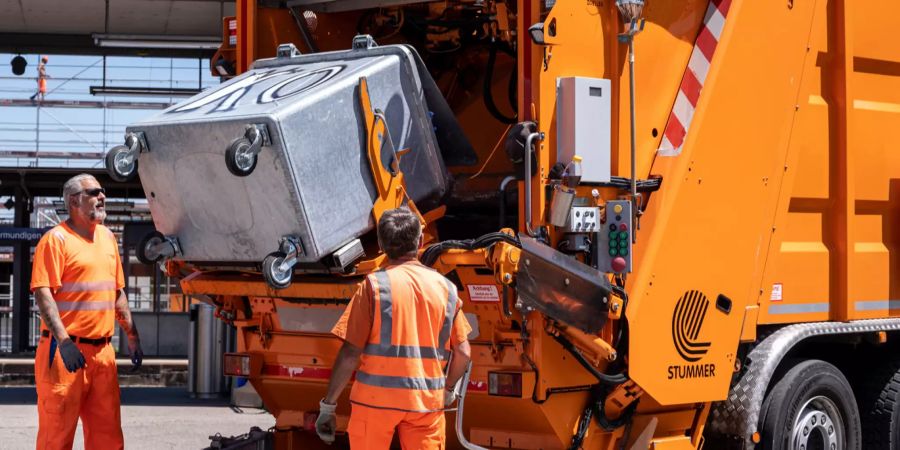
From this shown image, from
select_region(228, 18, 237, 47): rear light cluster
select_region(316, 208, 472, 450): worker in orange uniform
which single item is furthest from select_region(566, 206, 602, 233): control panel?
select_region(228, 18, 237, 47): rear light cluster

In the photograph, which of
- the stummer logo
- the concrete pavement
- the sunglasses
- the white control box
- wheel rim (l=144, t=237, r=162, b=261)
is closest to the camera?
the white control box

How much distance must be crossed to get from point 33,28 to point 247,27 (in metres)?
12.2

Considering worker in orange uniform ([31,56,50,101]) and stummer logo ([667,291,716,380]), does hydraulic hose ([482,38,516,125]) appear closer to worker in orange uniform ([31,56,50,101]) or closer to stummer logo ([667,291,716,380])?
stummer logo ([667,291,716,380])

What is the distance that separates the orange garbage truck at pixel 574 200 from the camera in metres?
5.26

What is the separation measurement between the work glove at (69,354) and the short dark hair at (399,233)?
2.15m

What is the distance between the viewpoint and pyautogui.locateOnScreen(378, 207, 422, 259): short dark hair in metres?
4.80

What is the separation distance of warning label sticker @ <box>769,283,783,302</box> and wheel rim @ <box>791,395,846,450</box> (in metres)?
0.59

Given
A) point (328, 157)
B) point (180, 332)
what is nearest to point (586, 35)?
point (328, 157)

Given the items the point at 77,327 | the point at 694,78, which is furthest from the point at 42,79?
the point at 694,78

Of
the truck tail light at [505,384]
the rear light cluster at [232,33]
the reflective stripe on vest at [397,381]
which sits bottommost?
the truck tail light at [505,384]

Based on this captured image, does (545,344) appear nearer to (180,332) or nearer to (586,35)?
(586,35)

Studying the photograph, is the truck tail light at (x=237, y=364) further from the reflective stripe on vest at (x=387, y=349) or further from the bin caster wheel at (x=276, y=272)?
the reflective stripe on vest at (x=387, y=349)

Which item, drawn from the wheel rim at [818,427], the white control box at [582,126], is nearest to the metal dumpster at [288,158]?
the white control box at [582,126]

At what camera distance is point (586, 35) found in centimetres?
553
